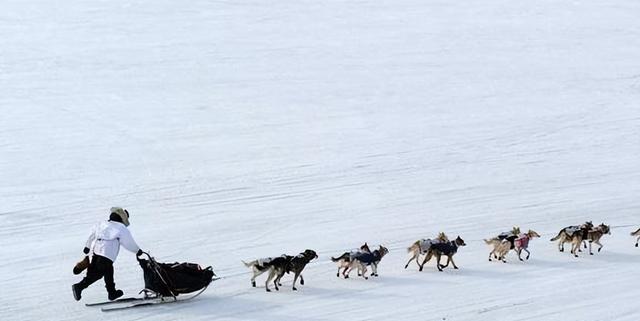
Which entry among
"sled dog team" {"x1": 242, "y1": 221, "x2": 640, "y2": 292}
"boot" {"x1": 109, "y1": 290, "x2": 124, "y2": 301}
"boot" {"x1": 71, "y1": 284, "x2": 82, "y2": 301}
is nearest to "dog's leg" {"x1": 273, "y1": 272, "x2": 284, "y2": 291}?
"sled dog team" {"x1": 242, "y1": 221, "x2": 640, "y2": 292}

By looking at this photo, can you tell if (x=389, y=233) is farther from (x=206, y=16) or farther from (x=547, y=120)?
(x=206, y=16)

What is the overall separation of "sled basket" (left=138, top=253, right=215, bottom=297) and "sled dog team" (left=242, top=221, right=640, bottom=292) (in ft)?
2.06

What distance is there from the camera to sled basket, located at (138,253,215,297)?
9937mm

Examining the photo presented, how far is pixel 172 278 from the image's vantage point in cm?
1004

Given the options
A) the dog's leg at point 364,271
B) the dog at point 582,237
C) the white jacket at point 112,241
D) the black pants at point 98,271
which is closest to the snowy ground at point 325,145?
the dog's leg at point 364,271

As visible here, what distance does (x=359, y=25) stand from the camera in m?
26.2

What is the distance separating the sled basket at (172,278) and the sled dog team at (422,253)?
0.63 meters

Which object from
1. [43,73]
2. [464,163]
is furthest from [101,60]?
[464,163]

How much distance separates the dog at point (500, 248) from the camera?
11664 mm

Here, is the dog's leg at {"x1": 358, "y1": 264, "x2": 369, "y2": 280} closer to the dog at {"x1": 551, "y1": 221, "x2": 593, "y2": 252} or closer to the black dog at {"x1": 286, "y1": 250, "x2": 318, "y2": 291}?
the black dog at {"x1": 286, "y1": 250, "x2": 318, "y2": 291}

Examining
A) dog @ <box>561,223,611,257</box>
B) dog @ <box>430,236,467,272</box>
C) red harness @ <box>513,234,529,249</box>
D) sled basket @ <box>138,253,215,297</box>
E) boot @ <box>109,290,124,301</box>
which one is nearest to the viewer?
sled basket @ <box>138,253,215,297</box>

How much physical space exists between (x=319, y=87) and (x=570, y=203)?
784 cm

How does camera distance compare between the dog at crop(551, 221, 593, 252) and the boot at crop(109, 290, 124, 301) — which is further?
the dog at crop(551, 221, 593, 252)

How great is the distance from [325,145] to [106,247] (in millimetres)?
7725
